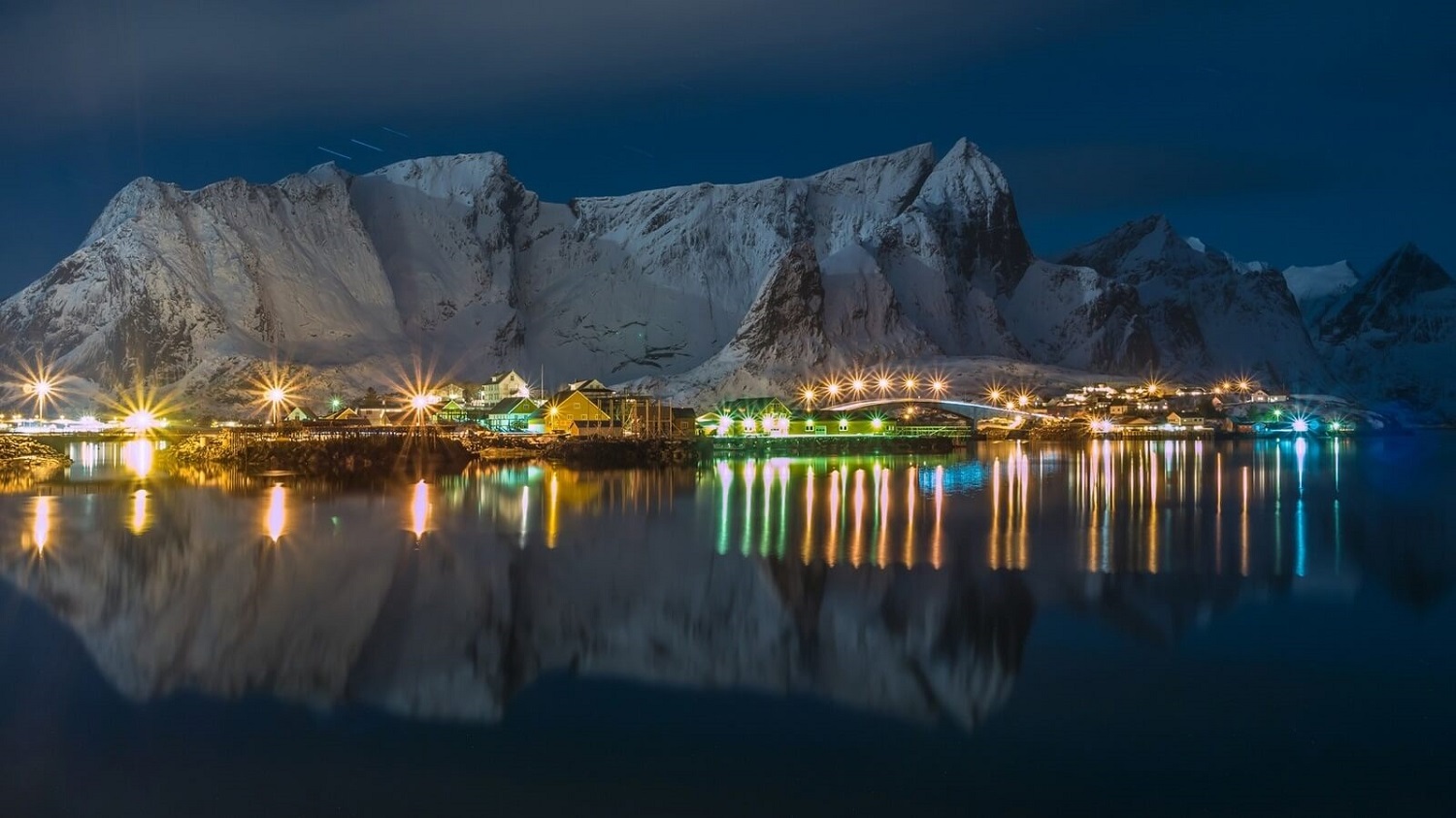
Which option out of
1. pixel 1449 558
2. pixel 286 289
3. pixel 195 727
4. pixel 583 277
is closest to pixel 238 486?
pixel 195 727

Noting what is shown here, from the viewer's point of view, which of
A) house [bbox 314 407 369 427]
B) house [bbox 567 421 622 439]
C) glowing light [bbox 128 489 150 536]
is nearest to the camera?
glowing light [bbox 128 489 150 536]

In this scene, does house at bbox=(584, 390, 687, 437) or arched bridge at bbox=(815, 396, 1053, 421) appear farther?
arched bridge at bbox=(815, 396, 1053, 421)

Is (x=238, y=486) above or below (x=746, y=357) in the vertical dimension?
below

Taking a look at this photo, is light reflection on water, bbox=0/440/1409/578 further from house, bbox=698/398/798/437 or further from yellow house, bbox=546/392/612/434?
house, bbox=698/398/798/437

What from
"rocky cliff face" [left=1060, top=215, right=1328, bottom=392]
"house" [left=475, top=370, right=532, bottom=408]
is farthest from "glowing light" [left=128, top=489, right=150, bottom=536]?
"rocky cliff face" [left=1060, top=215, right=1328, bottom=392]

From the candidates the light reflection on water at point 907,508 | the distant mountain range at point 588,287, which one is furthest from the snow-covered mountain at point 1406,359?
the light reflection on water at point 907,508

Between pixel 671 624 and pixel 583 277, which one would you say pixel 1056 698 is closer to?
pixel 671 624
